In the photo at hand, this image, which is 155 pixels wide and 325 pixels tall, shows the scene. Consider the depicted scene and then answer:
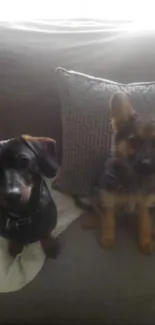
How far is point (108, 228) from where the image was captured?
152 centimetres

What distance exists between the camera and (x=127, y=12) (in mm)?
2002

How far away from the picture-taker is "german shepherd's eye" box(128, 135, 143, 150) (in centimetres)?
145

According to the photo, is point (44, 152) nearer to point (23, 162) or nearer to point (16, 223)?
point (23, 162)

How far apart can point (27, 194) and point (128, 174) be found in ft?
1.08

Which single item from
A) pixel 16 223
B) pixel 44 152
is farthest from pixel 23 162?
pixel 16 223

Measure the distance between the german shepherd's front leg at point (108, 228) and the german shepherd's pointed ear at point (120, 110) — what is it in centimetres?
27

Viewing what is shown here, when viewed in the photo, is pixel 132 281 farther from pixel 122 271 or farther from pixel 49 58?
pixel 49 58

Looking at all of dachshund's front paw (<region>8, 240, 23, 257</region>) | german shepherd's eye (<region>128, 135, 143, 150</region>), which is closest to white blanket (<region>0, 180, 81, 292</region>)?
dachshund's front paw (<region>8, 240, 23, 257</region>)

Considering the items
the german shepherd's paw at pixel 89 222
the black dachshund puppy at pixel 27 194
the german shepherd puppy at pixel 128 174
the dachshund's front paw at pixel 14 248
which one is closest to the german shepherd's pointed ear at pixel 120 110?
the german shepherd puppy at pixel 128 174

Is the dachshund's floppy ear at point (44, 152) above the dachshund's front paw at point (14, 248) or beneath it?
above

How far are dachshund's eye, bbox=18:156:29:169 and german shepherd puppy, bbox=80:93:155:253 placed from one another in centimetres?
29

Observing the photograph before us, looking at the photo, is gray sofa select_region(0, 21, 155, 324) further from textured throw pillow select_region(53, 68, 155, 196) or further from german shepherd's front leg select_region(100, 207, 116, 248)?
textured throw pillow select_region(53, 68, 155, 196)

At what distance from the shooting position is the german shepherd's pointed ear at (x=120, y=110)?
56.7 inches

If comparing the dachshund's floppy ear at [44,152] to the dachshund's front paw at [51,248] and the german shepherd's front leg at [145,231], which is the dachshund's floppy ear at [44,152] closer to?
the dachshund's front paw at [51,248]
